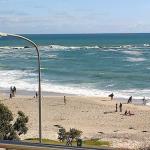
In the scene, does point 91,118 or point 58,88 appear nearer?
point 91,118

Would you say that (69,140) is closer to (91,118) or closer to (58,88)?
(91,118)

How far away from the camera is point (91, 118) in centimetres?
3969

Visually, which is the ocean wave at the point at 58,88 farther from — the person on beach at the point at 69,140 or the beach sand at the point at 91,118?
the person on beach at the point at 69,140

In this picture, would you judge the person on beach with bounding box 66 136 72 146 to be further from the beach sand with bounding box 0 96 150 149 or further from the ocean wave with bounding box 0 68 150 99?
the ocean wave with bounding box 0 68 150 99

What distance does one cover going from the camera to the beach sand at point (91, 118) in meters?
30.9

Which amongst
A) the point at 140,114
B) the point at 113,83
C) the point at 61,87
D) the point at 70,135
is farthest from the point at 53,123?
the point at 113,83

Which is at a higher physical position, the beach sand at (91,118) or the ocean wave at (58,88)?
the ocean wave at (58,88)

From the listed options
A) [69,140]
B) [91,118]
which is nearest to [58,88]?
[91,118]

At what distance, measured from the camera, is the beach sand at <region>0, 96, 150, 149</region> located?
30881 millimetres

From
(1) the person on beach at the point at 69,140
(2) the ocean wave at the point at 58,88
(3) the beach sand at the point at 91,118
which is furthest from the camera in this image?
(2) the ocean wave at the point at 58,88

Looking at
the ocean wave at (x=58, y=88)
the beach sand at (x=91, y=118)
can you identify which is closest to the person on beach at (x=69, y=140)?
the beach sand at (x=91, y=118)

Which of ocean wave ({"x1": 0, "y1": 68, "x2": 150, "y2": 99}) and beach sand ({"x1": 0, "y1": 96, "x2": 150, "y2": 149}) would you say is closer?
beach sand ({"x1": 0, "y1": 96, "x2": 150, "y2": 149})

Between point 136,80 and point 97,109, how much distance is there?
72.7 feet

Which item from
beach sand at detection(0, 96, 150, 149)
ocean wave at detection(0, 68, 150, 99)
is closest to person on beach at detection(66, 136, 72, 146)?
beach sand at detection(0, 96, 150, 149)
